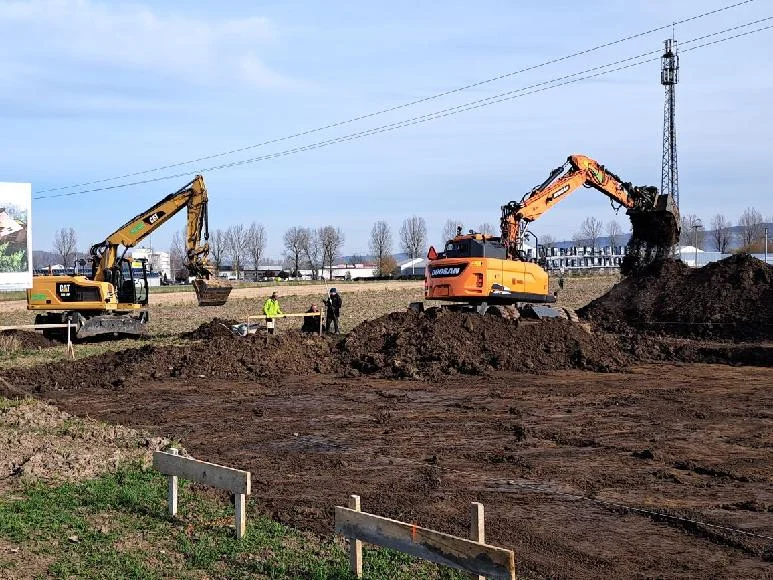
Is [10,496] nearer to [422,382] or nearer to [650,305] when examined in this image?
[422,382]

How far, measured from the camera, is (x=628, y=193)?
2867 cm

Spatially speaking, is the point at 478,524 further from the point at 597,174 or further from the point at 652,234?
the point at 652,234

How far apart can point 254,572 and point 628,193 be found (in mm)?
23795

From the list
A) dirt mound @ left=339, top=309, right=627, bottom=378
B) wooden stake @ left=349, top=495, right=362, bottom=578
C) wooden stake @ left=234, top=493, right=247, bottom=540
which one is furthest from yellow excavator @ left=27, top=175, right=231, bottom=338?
wooden stake @ left=349, top=495, right=362, bottom=578

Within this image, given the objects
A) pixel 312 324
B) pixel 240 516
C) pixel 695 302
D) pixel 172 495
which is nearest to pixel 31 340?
pixel 312 324

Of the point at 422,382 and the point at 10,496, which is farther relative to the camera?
the point at 422,382

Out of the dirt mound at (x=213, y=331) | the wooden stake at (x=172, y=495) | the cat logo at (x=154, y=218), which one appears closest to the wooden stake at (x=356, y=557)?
the wooden stake at (x=172, y=495)

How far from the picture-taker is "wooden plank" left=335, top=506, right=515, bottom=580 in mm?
5999

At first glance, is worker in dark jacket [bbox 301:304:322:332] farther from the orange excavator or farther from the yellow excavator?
the orange excavator

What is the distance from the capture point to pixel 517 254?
24.9 metres

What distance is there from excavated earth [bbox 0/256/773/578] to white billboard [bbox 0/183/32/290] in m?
2.35

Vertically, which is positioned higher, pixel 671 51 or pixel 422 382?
pixel 671 51

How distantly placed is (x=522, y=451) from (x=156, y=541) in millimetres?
5647

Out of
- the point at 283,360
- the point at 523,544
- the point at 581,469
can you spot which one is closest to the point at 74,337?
the point at 283,360
